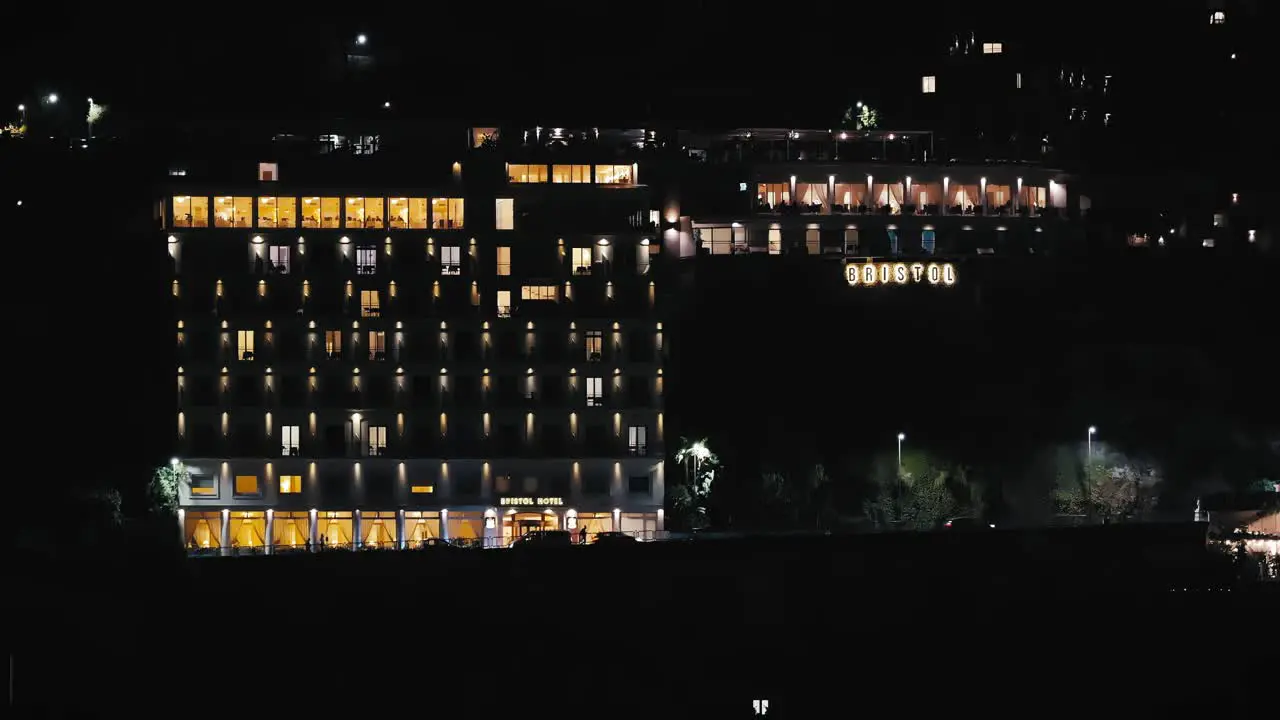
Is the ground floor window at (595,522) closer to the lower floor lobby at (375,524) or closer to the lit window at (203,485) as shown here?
the lower floor lobby at (375,524)

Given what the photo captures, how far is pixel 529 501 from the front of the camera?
110812 millimetres

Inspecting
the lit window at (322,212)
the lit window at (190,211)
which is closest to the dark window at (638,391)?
the lit window at (322,212)

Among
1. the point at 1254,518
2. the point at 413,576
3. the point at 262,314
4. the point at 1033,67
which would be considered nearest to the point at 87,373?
the point at 262,314

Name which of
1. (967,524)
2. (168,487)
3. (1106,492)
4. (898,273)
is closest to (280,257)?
(168,487)

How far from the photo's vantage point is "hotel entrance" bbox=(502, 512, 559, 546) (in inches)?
4358

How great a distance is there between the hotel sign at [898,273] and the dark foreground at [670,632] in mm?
29936

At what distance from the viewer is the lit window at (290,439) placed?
110812 millimetres

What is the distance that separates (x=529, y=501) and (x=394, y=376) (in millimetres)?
8581

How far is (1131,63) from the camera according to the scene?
154625mm

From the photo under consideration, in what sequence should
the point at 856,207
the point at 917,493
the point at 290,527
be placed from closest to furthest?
the point at 290,527
the point at 917,493
the point at 856,207

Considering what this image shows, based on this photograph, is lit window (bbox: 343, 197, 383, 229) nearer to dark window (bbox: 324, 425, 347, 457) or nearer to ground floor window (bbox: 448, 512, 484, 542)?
dark window (bbox: 324, 425, 347, 457)

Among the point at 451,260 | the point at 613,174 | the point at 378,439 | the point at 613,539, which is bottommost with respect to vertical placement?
the point at 613,539

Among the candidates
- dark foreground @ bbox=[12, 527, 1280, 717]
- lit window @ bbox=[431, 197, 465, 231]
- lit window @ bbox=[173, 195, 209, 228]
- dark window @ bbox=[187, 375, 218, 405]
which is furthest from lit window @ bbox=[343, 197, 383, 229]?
dark foreground @ bbox=[12, 527, 1280, 717]

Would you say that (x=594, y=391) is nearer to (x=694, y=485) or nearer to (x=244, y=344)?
(x=694, y=485)
